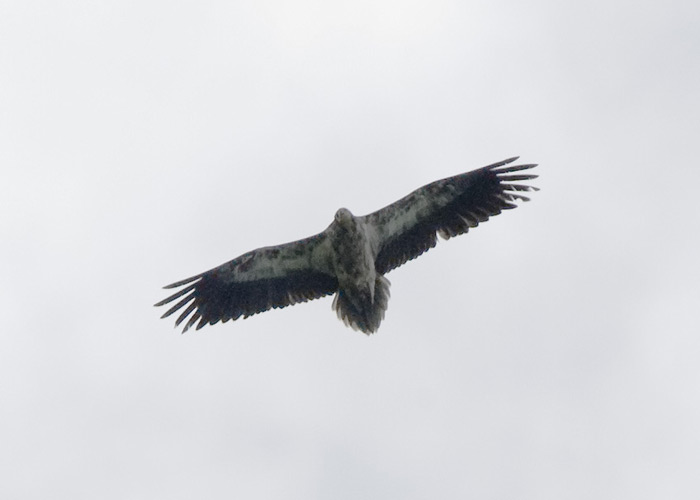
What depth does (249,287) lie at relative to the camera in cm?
1684

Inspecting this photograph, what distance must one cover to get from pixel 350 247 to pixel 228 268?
1900 mm

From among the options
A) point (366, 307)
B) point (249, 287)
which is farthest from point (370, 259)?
point (249, 287)

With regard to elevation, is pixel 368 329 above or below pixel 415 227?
below

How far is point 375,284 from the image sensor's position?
54.2 ft

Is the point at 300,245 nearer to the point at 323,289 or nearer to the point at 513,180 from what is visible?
the point at 323,289

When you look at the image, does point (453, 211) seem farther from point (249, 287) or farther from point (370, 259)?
point (249, 287)

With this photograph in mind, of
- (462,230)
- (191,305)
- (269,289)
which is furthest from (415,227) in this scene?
(191,305)

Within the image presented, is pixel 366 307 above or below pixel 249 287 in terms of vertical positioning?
below

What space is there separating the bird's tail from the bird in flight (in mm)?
14

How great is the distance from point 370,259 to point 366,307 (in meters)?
0.73

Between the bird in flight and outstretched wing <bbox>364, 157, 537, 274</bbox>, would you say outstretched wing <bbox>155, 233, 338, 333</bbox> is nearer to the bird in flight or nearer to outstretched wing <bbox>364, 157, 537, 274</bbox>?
the bird in flight

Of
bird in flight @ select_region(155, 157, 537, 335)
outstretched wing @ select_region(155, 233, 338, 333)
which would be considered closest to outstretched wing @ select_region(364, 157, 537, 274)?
bird in flight @ select_region(155, 157, 537, 335)

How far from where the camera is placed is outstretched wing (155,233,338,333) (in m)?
16.7

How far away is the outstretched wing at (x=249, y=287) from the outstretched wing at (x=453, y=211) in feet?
3.22
